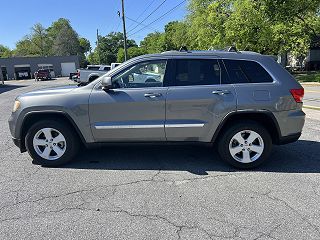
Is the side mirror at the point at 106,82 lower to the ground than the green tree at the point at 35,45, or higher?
lower

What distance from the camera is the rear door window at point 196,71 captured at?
467 centimetres

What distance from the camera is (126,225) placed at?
10.7 feet

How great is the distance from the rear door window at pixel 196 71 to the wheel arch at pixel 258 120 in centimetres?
62

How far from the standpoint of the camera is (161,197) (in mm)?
3887

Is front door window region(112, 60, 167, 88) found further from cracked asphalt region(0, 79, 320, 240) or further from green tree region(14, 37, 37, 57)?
green tree region(14, 37, 37, 57)

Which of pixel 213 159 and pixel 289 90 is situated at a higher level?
pixel 289 90

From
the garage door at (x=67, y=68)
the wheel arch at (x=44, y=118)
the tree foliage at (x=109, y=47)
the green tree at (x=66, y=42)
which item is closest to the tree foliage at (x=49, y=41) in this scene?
the green tree at (x=66, y=42)

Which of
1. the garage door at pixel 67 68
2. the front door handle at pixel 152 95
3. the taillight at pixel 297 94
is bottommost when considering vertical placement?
the taillight at pixel 297 94

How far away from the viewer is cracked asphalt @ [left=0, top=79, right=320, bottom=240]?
124 inches

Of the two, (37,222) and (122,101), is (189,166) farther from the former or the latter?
(37,222)

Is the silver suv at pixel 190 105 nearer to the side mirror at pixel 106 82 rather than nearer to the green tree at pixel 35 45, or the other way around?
the side mirror at pixel 106 82

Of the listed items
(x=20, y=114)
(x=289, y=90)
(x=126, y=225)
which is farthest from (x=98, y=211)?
(x=289, y=90)

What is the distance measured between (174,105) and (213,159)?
4.27 feet

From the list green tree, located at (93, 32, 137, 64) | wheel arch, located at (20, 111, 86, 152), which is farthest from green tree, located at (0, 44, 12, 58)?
wheel arch, located at (20, 111, 86, 152)
